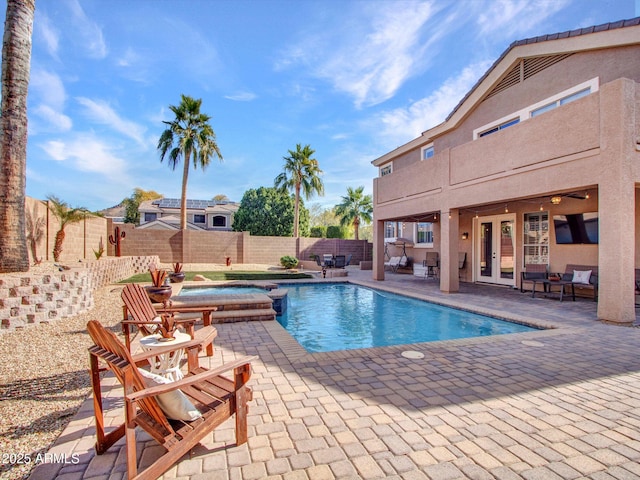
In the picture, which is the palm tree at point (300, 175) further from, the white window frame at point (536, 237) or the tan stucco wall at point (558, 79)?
the white window frame at point (536, 237)

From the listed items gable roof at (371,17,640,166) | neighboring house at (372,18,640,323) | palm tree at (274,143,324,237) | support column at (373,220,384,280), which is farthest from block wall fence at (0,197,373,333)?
gable roof at (371,17,640,166)

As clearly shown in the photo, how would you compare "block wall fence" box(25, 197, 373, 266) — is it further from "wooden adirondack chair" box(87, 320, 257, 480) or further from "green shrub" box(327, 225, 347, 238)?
"wooden adirondack chair" box(87, 320, 257, 480)

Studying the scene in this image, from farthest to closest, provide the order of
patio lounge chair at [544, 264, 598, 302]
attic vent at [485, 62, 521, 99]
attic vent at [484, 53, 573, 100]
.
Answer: attic vent at [485, 62, 521, 99]
attic vent at [484, 53, 573, 100]
patio lounge chair at [544, 264, 598, 302]

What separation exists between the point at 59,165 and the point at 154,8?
1518cm

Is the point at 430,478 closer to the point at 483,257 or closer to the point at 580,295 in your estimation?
the point at 580,295

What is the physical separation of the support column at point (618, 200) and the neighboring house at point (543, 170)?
18mm

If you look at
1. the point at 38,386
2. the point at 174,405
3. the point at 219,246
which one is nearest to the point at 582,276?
the point at 174,405

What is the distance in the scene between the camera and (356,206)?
28016mm

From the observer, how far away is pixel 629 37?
7.43 metres

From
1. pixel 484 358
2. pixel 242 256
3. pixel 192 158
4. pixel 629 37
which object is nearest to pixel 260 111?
pixel 192 158

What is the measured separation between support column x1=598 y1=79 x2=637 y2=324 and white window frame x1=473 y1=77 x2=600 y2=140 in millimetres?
2194

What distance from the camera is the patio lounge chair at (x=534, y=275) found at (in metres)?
9.48

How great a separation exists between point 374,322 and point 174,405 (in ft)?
20.4

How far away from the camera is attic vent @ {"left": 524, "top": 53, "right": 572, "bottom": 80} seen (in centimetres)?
885
